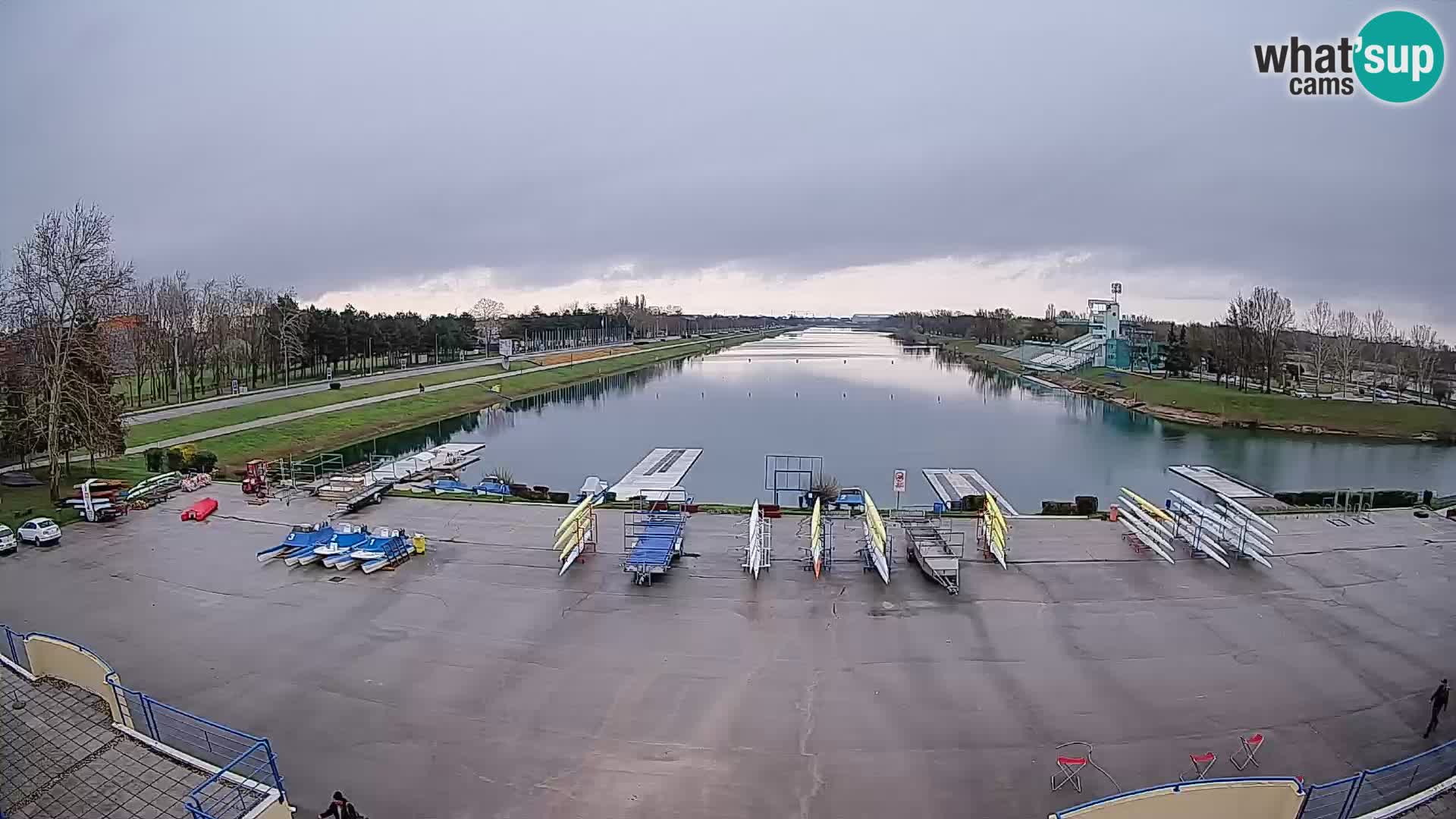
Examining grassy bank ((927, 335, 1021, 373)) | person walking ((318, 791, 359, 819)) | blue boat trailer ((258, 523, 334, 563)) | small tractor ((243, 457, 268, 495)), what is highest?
grassy bank ((927, 335, 1021, 373))

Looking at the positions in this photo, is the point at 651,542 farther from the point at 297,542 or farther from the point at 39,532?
the point at 39,532

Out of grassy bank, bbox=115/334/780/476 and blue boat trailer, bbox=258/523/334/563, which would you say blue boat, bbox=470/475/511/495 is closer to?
blue boat trailer, bbox=258/523/334/563

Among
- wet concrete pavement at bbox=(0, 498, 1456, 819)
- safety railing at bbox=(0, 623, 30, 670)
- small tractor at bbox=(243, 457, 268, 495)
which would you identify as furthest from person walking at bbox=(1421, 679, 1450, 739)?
small tractor at bbox=(243, 457, 268, 495)

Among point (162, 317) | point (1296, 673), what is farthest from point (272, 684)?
point (162, 317)

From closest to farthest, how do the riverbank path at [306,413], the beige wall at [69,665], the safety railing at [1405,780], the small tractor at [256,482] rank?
the safety railing at [1405,780]
the beige wall at [69,665]
the small tractor at [256,482]
the riverbank path at [306,413]

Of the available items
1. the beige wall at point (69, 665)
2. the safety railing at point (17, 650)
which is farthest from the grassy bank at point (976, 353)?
the beige wall at point (69, 665)

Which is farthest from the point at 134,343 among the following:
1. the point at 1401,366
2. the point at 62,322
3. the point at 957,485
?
the point at 1401,366

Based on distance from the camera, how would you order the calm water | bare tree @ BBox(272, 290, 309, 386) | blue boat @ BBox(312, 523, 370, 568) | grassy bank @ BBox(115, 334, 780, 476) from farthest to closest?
bare tree @ BBox(272, 290, 309, 386)
the calm water
grassy bank @ BBox(115, 334, 780, 476)
blue boat @ BBox(312, 523, 370, 568)

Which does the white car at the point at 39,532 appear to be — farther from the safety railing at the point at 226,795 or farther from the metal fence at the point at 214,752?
the safety railing at the point at 226,795
